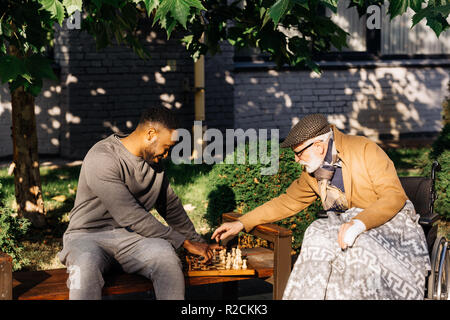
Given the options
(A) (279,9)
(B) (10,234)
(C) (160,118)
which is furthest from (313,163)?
(B) (10,234)

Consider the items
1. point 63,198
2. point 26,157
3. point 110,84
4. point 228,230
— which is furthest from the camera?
point 110,84

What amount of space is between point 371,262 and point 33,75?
2.29m

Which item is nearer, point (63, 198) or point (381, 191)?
point (381, 191)

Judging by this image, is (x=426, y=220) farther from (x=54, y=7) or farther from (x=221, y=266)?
(x=54, y=7)

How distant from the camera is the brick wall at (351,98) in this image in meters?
14.1

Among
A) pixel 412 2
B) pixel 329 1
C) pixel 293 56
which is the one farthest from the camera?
pixel 293 56

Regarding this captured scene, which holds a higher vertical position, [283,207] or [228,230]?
[283,207]

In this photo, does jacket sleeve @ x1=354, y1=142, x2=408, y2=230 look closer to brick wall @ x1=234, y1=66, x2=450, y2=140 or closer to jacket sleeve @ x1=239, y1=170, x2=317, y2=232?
→ jacket sleeve @ x1=239, y1=170, x2=317, y2=232

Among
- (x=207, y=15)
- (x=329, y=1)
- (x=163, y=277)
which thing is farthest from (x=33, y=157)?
(x=329, y=1)

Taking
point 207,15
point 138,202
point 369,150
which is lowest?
point 138,202

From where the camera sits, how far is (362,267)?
4074 mm

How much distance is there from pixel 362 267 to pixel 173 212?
4.72ft
